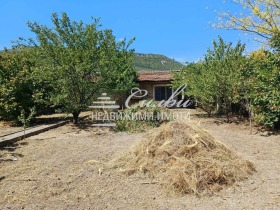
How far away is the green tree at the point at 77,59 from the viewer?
11078mm

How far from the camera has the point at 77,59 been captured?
1082cm

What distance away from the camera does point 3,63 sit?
1262cm

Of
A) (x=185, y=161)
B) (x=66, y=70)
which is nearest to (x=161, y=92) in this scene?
(x=66, y=70)

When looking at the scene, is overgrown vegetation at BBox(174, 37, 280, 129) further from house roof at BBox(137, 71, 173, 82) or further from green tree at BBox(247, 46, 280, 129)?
house roof at BBox(137, 71, 173, 82)

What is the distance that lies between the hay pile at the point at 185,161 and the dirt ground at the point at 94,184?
0.66ft

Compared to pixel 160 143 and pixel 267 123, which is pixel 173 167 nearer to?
pixel 160 143

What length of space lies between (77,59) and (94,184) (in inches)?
273

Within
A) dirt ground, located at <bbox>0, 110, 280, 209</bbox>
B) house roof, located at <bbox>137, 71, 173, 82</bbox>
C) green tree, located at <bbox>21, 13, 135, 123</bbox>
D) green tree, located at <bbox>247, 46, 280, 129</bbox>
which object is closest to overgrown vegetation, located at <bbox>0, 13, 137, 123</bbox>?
green tree, located at <bbox>21, 13, 135, 123</bbox>

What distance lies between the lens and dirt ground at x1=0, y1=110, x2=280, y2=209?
13.6ft

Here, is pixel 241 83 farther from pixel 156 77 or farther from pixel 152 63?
pixel 152 63

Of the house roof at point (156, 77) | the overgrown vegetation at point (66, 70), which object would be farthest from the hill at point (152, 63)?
the overgrown vegetation at point (66, 70)

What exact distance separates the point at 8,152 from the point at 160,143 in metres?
4.15

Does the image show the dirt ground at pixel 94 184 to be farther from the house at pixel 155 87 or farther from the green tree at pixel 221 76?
the house at pixel 155 87

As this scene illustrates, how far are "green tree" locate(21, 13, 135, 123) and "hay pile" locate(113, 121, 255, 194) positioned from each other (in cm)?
589
